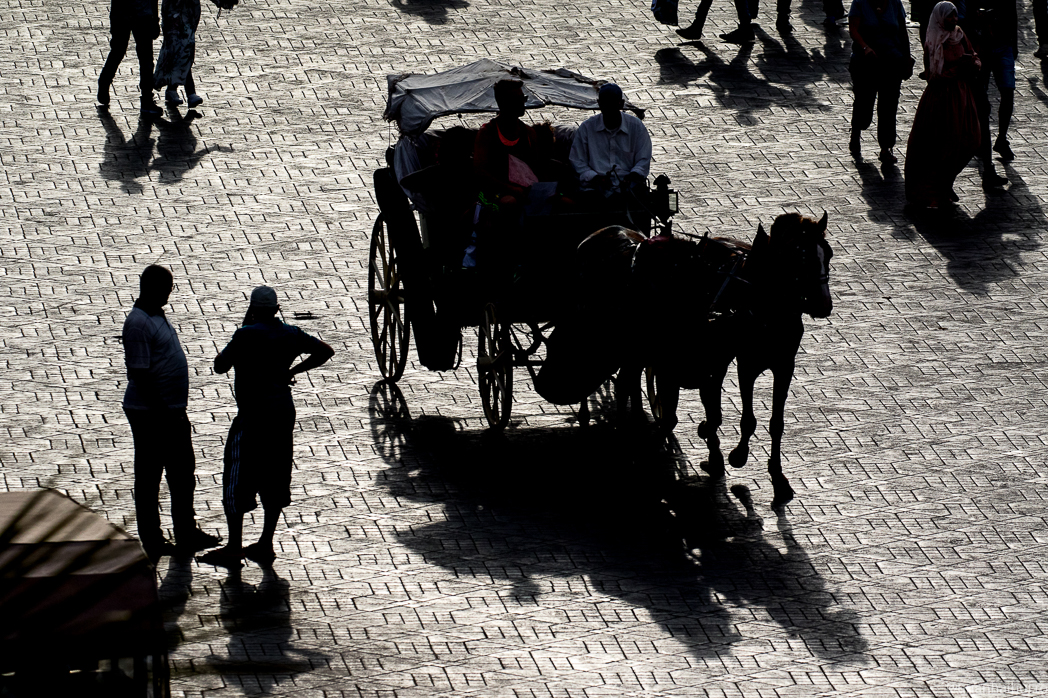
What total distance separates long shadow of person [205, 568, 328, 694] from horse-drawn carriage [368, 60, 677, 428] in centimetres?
253

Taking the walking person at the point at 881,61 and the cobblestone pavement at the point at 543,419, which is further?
the walking person at the point at 881,61

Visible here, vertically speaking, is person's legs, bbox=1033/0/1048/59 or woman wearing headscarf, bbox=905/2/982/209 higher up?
A: woman wearing headscarf, bbox=905/2/982/209

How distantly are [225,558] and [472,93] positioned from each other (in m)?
4.04

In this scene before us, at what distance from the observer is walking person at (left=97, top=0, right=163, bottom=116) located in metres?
17.9

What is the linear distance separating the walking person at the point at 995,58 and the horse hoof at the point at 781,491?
6.83 m

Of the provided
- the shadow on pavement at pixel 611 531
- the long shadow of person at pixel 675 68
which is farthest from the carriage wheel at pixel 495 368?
the long shadow of person at pixel 675 68

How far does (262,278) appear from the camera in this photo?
14.6m

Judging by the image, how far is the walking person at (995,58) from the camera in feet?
55.2

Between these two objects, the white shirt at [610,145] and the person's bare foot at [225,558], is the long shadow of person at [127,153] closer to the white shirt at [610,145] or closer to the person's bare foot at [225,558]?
the white shirt at [610,145]

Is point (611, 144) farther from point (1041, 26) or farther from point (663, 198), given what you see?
point (1041, 26)

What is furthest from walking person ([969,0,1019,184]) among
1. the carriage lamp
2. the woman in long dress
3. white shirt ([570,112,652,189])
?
the woman in long dress

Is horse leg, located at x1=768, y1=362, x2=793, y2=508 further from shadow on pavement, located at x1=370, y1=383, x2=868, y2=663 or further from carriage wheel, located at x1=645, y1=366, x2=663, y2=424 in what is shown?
carriage wheel, located at x1=645, y1=366, x2=663, y2=424

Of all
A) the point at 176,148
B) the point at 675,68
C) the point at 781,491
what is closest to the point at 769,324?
the point at 781,491

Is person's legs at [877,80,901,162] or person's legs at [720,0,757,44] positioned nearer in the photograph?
person's legs at [877,80,901,162]
